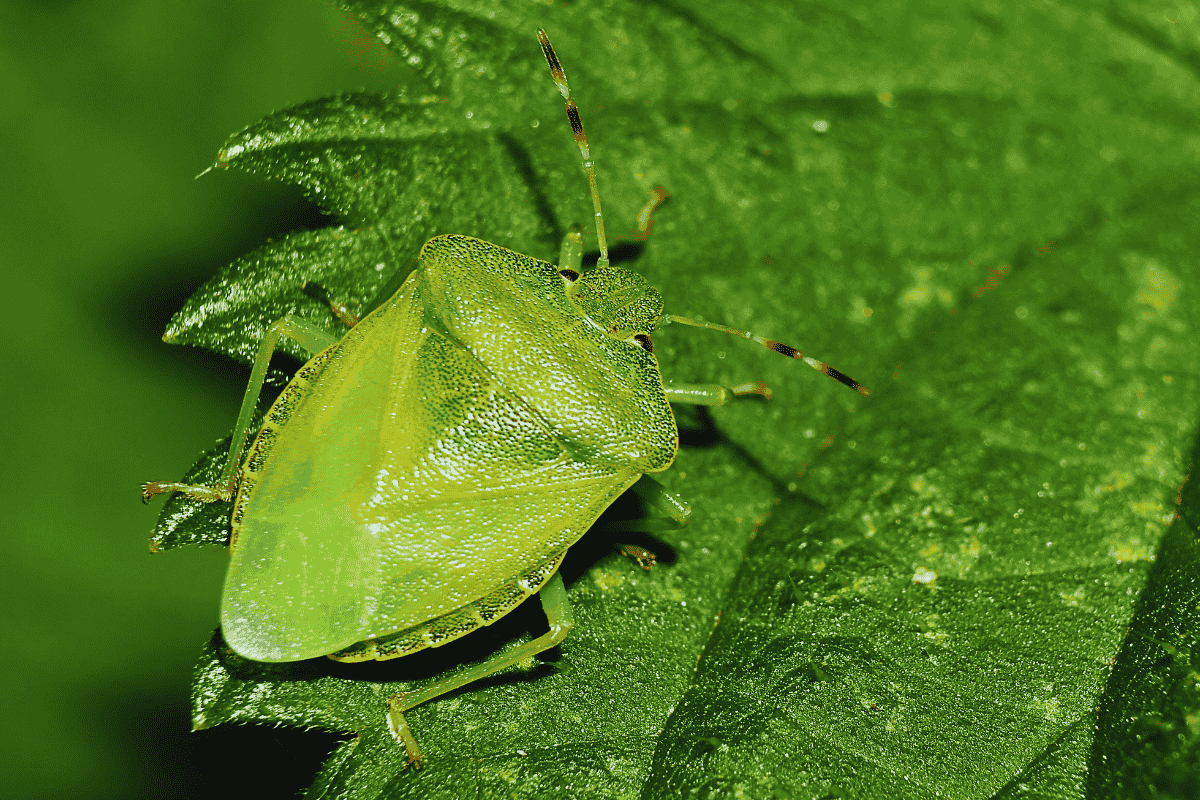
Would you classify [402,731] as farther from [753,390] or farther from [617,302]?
[753,390]

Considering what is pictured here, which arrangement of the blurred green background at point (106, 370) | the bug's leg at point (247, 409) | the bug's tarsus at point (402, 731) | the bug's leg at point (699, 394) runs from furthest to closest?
the blurred green background at point (106, 370) < the bug's leg at point (699, 394) < the bug's leg at point (247, 409) < the bug's tarsus at point (402, 731)

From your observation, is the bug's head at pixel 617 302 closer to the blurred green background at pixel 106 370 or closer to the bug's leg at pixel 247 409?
the bug's leg at pixel 247 409

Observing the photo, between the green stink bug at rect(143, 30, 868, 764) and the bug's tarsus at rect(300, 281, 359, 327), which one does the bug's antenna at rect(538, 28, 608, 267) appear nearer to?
the green stink bug at rect(143, 30, 868, 764)

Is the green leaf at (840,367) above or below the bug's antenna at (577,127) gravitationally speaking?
below

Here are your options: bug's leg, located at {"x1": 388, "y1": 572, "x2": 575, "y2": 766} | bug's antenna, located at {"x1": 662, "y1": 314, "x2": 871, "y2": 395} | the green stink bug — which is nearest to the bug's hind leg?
the green stink bug

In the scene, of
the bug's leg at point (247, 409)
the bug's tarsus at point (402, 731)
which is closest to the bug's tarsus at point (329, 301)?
the bug's leg at point (247, 409)

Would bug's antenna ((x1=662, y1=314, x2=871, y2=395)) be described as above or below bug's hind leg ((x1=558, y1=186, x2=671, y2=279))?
below

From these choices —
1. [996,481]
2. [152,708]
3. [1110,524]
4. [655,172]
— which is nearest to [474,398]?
[655,172]

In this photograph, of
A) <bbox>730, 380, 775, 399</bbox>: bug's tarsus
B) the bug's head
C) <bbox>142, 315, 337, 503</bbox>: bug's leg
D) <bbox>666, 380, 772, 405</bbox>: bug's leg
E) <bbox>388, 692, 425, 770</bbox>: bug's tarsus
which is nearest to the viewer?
<bbox>388, 692, 425, 770</bbox>: bug's tarsus
